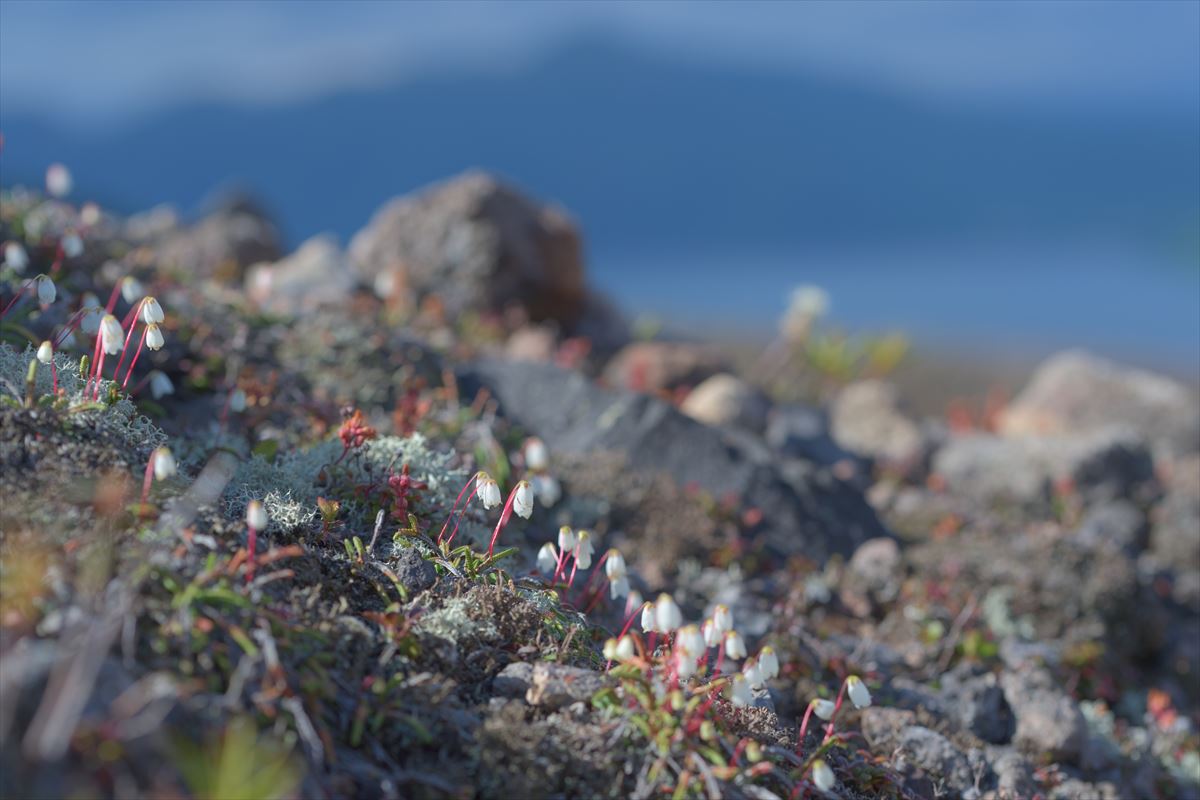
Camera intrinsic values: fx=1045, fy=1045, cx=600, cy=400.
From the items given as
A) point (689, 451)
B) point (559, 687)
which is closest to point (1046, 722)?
point (559, 687)

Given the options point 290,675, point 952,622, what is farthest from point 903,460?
point 290,675

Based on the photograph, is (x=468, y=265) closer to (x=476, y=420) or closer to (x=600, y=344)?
(x=600, y=344)

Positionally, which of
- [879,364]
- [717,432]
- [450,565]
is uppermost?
[450,565]

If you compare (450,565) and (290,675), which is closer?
(290,675)

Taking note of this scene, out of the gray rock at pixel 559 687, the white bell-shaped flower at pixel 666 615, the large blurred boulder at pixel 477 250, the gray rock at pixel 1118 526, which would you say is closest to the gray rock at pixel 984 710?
the white bell-shaped flower at pixel 666 615

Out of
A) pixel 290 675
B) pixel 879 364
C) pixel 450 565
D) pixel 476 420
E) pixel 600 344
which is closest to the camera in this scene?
pixel 290 675

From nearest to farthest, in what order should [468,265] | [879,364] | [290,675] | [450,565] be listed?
1. [290,675]
2. [450,565]
3. [468,265]
4. [879,364]

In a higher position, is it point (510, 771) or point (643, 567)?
point (510, 771)

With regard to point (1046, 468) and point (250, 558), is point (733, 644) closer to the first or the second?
point (250, 558)
